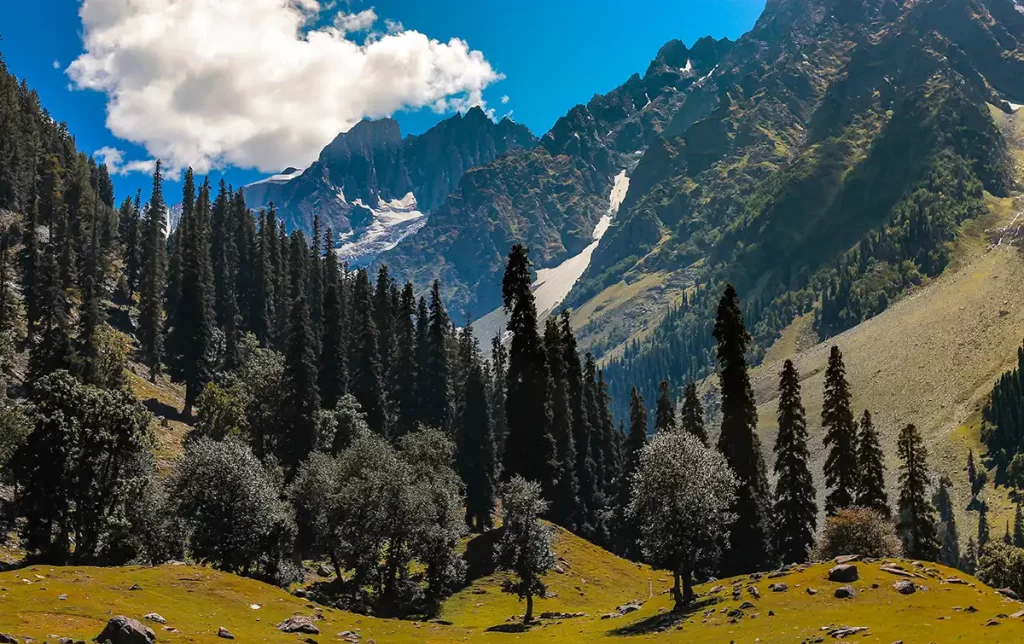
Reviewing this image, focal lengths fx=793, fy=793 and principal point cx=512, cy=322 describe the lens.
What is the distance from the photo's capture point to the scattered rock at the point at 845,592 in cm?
4809

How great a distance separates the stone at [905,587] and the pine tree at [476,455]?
63.7 meters

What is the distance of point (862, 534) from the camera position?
74938 mm

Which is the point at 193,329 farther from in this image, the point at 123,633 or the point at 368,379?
the point at 123,633

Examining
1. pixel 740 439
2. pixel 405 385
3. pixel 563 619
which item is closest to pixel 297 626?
pixel 563 619

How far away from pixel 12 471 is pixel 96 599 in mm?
32841

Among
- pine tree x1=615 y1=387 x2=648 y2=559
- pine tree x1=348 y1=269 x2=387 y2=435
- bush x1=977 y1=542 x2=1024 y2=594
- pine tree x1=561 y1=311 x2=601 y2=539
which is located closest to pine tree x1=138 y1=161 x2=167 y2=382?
pine tree x1=348 y1=269 x2=387 y2=435

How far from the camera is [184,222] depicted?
191 m

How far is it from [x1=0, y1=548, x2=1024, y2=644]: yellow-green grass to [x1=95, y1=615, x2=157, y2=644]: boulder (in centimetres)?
136

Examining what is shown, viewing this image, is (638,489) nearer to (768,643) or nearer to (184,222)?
(768,643)

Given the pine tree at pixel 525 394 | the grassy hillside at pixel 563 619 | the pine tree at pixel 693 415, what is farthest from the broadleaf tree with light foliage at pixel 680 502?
the pine tree at pixel 693 415

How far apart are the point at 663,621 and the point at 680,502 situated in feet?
35.1

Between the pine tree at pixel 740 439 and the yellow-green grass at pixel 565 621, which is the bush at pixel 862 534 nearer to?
the pine tree at pixel 740 439

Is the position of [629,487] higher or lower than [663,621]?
higher

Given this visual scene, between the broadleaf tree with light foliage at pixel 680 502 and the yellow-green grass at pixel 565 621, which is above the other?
the broadleaf tree with light foliage at pixel 680 502
